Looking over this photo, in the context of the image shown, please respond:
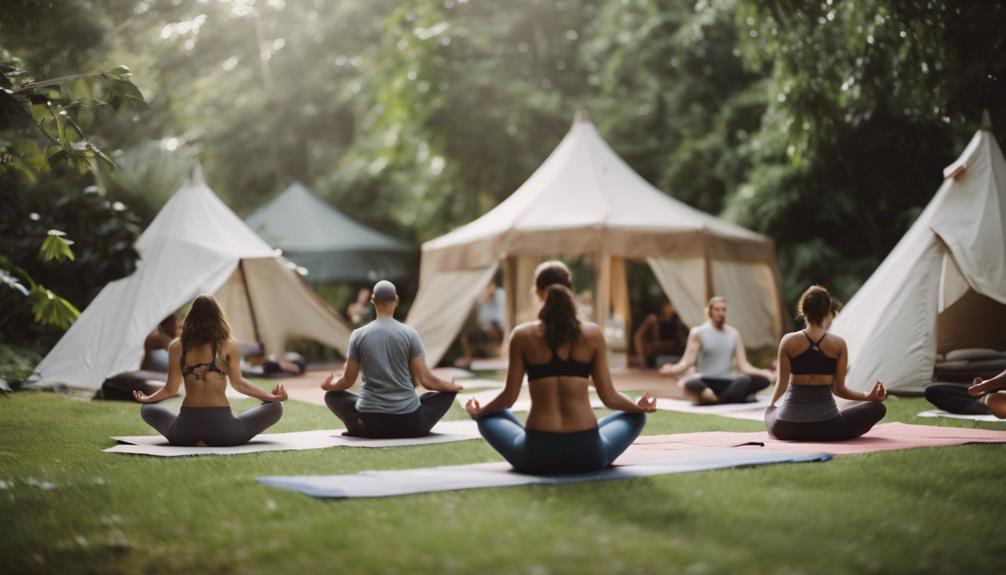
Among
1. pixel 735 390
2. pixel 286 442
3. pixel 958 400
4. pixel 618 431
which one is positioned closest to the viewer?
pixel 618 431

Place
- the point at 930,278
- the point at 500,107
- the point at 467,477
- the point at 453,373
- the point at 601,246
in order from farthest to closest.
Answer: the point at 500,107
the point at 453,373
the point at 601,246
the point at 930,278
the point at 467,477

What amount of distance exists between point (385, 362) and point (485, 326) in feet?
43.9

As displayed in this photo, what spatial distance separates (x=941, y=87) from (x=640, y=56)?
31.7 ft

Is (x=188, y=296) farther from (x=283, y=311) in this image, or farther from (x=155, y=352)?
(x=283, y=311)

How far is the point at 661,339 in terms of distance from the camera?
1859cm

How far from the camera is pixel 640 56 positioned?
76.0ft

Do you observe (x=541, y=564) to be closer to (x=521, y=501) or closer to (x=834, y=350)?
(x=521, y=501)

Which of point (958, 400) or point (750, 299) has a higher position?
point (750, 299)

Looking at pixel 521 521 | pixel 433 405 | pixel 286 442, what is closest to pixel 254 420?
pixel 286 442

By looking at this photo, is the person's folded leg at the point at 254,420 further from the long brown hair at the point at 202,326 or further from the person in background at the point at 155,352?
the person in background at the point at 155,352

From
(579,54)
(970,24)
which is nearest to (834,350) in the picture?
(970,24)

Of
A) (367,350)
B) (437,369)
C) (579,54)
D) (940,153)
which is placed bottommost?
(437,369)

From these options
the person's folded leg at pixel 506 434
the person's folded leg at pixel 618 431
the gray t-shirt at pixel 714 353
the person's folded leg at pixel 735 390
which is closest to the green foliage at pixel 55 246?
the person's folded leg at pixel 506 434

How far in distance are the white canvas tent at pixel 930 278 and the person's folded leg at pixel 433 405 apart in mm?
4937
